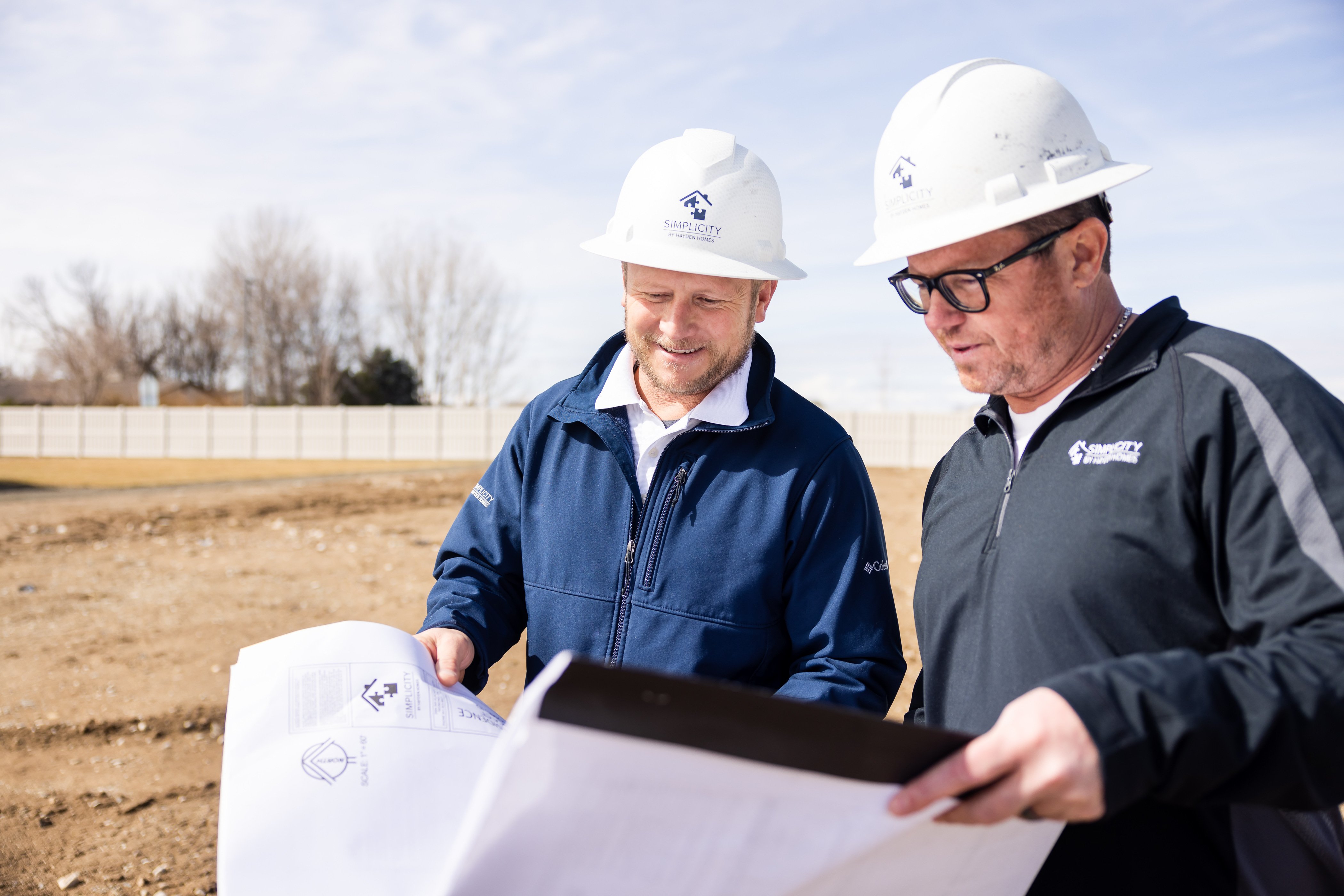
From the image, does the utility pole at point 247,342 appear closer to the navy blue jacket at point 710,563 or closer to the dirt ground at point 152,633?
the dirt ground at point 152,633

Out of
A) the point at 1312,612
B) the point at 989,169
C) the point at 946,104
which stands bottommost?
the point at 1312,612

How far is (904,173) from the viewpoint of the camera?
1.85m

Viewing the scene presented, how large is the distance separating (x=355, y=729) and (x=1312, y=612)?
4.88 ft

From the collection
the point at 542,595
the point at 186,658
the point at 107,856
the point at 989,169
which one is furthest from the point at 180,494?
the point at 989,169

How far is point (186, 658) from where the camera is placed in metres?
6.54

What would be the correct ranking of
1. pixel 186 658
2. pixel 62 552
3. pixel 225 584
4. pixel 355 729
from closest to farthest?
pixel 355 729, pixel 186 658, pixel 225 584, pixel 62 552

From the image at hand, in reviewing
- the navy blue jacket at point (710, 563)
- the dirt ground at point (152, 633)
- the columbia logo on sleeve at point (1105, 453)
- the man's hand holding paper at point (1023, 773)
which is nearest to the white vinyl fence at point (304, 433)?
the dirt ground at point (152, 633)

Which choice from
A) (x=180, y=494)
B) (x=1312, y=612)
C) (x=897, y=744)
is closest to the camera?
(x=897, y=744)

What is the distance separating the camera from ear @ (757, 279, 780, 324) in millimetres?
2557

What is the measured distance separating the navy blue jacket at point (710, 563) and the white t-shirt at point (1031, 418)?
42cm

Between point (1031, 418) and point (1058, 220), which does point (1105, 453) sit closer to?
point (1031, 418)

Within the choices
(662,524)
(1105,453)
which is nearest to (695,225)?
(662,524)

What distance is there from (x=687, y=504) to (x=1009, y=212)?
991 millimetres

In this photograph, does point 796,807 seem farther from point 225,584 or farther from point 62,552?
point 62,552
